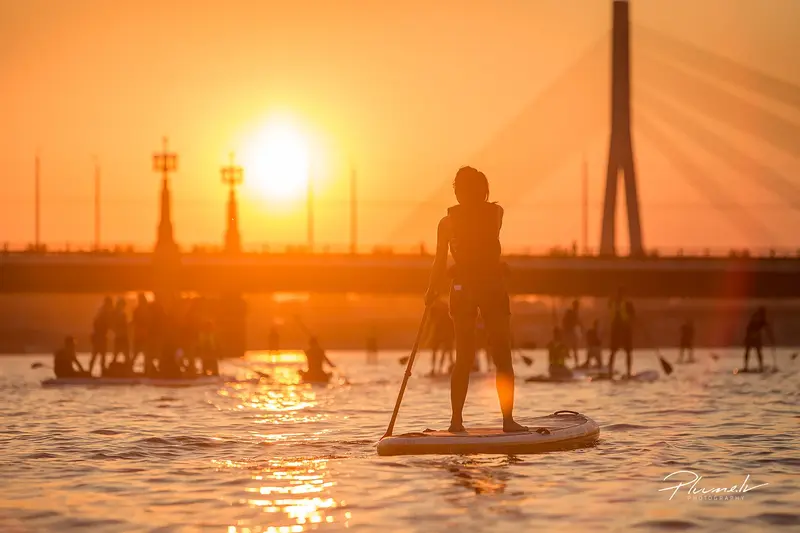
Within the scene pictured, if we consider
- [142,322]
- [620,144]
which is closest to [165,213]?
[142,322]

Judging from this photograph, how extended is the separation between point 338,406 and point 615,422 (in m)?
4.85

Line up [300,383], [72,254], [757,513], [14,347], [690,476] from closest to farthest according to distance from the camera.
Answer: [757,513] → [690,476] → [300,383] → [72,254] → [14,347]

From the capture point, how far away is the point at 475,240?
446 inches

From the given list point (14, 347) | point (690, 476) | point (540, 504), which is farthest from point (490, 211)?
point (14, 347)

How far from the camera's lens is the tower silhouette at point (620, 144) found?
5947 cm

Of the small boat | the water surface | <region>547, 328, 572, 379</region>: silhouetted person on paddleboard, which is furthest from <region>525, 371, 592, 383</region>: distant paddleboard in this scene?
the water surface

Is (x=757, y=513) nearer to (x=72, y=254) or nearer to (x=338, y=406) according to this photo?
(x=338, y=406)

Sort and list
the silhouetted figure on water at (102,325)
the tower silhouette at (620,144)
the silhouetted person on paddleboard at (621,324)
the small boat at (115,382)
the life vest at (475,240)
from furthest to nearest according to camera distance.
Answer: the tower silhouette at (620,144) → the silhouetted figure on water at (102,325) → the silhouetted person on paddleboard at (621,324) → the small boat at (115,382) → the life vest at (475,240)

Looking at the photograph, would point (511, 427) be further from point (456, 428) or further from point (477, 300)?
point (477, 300)

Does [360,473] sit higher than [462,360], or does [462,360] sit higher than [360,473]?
[462,360]

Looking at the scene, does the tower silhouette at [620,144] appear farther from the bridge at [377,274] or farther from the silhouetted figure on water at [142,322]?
the silhouetted figure on water at [142,322]

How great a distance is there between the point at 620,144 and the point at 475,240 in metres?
51.3

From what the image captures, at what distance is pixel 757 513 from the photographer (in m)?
7.69

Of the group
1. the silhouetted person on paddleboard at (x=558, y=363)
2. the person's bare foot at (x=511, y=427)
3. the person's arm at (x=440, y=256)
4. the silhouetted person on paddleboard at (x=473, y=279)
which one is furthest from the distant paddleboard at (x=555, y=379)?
the person's bare foot at (x=511, y=427)
